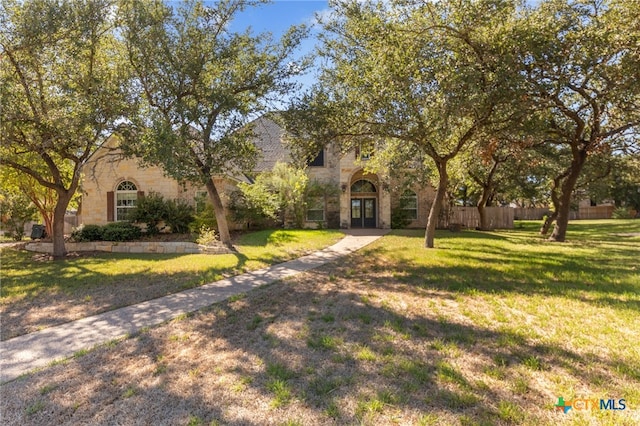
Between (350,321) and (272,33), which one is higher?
(272,33)

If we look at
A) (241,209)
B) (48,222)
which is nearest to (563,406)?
(241,209)

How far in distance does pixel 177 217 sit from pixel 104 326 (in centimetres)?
1180

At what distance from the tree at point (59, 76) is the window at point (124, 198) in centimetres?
671

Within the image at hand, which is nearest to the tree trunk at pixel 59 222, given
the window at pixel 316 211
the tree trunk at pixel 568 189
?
the window at pixel 316 211

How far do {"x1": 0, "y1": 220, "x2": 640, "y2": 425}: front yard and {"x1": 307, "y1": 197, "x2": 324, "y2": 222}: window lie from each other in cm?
1511

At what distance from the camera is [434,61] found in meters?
8.02

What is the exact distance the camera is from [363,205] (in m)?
22.3

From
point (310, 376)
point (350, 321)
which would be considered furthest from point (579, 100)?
point (310, 376)

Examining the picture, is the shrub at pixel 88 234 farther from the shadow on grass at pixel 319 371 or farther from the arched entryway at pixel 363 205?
the arched entryway at pixel 363 205

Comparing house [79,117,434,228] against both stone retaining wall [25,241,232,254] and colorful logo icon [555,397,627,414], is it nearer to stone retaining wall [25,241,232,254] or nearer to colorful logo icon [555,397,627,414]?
stone retaining wall [25,241,232,254]

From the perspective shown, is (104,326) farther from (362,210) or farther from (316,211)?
(362,210)

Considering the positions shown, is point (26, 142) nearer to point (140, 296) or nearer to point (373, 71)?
point (140, 296)

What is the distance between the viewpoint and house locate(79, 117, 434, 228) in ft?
57.4

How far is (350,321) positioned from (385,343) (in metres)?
0.87
